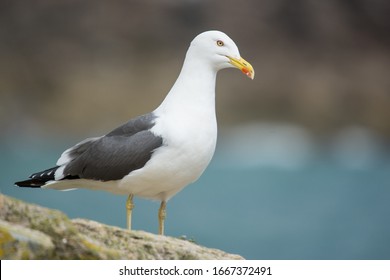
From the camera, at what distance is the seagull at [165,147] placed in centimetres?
452

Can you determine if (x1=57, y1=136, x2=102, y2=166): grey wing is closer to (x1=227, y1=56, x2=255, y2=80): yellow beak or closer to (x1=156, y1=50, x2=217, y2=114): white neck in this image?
(x1=156, y1=50, x2=217, y2=114): white neck

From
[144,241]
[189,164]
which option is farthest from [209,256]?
[189,164]

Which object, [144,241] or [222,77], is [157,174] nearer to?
[144,241]

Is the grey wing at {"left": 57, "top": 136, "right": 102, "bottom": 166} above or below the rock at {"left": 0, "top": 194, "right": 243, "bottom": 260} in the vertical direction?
above

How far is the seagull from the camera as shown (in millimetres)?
4523

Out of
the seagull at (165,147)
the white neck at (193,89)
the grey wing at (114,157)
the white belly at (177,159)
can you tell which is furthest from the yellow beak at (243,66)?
the grey wing at (114,157)

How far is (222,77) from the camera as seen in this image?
11.6 metres

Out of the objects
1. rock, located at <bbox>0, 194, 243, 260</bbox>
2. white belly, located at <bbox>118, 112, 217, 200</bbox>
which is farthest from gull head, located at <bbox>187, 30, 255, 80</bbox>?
rock, located at <bbox>0, 194, 243, 260</bbox>

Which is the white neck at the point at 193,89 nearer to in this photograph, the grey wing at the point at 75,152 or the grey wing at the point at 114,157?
the grey wing at the point at 114,157

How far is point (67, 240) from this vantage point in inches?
127

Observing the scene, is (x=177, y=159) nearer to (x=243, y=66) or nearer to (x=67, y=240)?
(x=243, y=66)

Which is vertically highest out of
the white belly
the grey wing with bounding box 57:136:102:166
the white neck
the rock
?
the white neck

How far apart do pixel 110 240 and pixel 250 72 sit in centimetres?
164

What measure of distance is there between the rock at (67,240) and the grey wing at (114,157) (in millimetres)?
841
